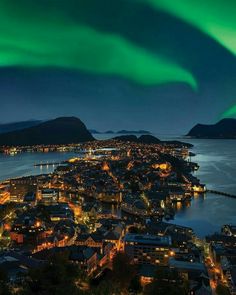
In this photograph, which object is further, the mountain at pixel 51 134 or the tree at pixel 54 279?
the mountain at pixel 51 134

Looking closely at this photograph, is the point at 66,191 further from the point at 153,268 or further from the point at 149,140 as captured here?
the point at 149,140

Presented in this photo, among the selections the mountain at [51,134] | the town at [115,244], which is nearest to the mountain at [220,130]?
the mountain at [51,134]

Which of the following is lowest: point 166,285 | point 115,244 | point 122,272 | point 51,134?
point 115,244

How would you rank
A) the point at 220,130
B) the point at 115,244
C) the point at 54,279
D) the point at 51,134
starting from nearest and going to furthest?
the point at 54,279
the point at 115,244
the point at 51,134
the point at 220,130

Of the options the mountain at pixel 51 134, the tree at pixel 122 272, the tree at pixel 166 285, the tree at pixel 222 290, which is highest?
the mountain at pixel 51 134

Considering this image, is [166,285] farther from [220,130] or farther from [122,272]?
[220,130]

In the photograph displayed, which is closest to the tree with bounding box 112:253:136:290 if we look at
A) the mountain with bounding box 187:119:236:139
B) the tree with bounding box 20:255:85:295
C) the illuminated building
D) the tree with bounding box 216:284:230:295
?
the tree with bounding box 20:255:85:295

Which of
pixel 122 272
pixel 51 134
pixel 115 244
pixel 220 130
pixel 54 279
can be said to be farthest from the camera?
Result: pixel 220 130

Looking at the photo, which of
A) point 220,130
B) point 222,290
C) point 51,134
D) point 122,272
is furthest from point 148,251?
point 220,130

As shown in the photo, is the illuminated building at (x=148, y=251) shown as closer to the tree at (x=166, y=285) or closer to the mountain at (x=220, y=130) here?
the tree at (x=166, y=285)
